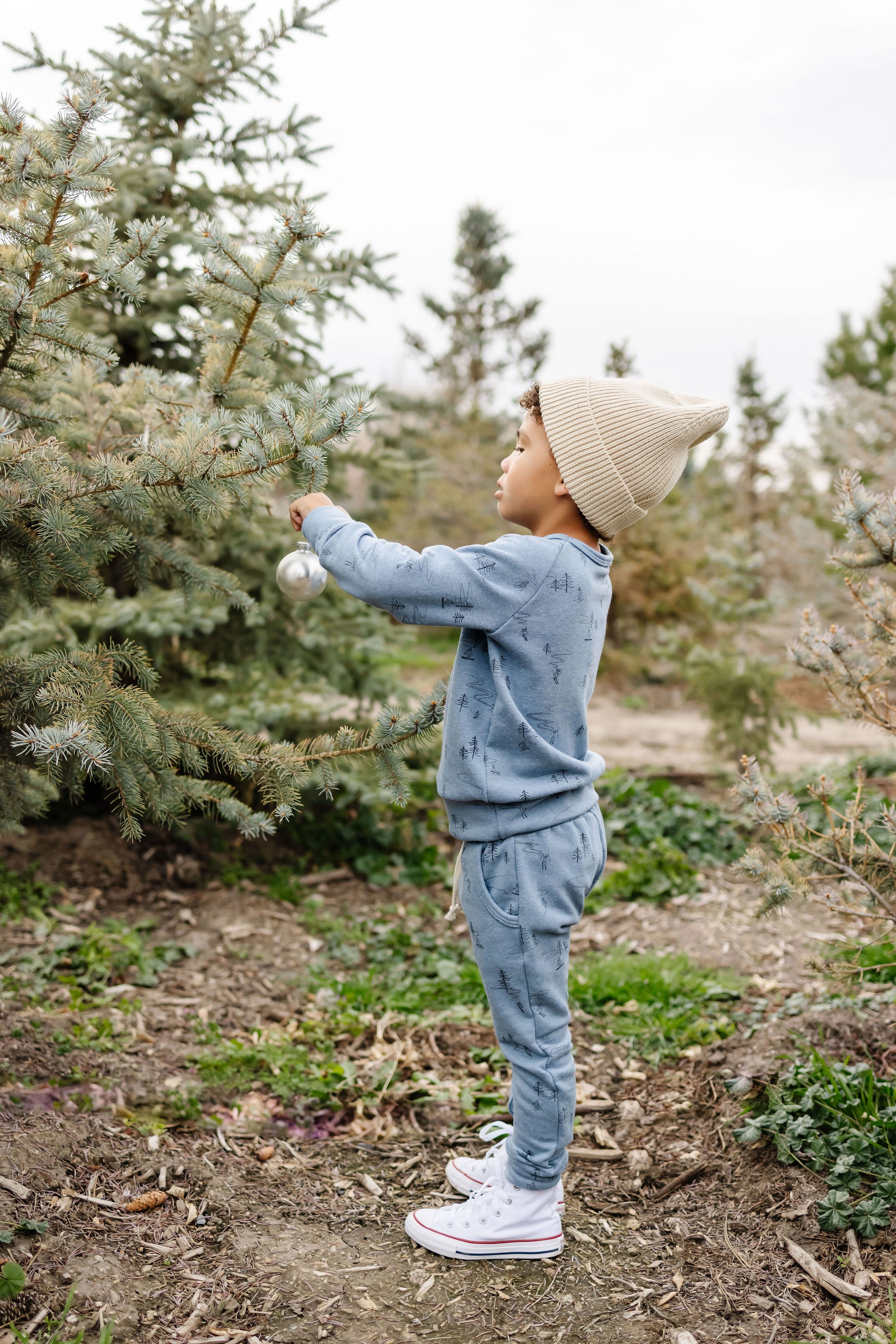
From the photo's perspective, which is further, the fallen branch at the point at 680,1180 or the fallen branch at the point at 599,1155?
the fallen branch at the point at 599,1155

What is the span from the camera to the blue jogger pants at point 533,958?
2164 millimetres

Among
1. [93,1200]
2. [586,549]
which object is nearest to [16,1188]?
[93,1200]

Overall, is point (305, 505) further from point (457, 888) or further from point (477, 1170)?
point (477, 1170)

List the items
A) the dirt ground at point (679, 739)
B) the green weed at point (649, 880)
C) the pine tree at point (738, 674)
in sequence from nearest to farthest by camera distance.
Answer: the green weed at point (649, 880), the pine tree at point (738, 674), the dirt ground at point (679, 739)

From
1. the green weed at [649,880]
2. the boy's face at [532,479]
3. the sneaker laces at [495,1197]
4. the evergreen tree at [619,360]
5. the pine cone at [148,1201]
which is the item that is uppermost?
the evergreen tree at [619,360]

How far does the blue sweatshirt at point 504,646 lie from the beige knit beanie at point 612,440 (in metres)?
0.12

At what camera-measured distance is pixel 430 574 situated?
196 cm

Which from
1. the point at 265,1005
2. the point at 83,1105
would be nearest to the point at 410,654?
the point at 265,1005

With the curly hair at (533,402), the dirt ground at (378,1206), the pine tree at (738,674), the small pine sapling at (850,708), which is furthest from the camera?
the pine tree at (738,674)

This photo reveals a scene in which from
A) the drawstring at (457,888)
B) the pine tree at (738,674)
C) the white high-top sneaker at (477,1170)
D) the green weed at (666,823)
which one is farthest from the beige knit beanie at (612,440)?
the pine tree at (738,674)

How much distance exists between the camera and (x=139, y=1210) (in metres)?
2.29

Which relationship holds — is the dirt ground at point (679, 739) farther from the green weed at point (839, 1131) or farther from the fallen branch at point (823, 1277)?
the fallen branch at point (823, 1277)

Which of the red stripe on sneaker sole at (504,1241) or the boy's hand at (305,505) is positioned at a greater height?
the boy's hand at (305,505)

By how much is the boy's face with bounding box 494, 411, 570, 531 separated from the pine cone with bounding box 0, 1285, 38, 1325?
1.91 metres
